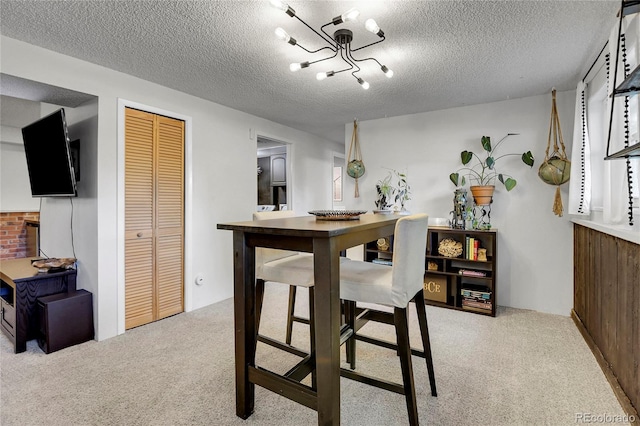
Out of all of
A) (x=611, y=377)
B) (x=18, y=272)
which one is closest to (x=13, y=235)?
(x=18, y=272)

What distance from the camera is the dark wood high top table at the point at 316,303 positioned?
4.20ft

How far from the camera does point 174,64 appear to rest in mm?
2580

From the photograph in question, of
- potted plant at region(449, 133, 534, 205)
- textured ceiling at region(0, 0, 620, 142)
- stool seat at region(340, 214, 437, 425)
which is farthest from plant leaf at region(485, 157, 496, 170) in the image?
stool seat at region(340, 214, 437, 425)

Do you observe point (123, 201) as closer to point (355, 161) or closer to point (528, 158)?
point (355, 161)

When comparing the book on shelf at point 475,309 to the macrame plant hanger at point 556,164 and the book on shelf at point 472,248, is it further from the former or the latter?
the macrame plant hanger at point 556,164

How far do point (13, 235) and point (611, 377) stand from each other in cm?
666

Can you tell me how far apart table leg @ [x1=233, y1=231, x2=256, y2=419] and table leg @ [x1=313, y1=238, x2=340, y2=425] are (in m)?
0.45

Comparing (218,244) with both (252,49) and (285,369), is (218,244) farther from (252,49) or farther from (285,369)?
(252,49)

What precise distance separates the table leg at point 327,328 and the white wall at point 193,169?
7.57 ft

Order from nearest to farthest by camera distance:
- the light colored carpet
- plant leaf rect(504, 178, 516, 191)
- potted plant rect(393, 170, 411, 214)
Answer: the light colored carpet, plant leaf rect(504, 178, 516, 191), potted plant rect(393, 170, 411, 214)

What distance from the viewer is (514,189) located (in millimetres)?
3488

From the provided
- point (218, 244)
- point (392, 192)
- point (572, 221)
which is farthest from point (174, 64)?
point (572, 221)

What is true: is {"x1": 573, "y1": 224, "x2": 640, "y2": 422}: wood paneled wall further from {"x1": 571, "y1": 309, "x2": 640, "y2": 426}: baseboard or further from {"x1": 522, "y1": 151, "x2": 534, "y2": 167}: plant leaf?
{"x1": 522, "y1": 151, "x2": 534, "y2": 167}: plant leaf

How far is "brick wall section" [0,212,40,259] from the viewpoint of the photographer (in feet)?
14.2
